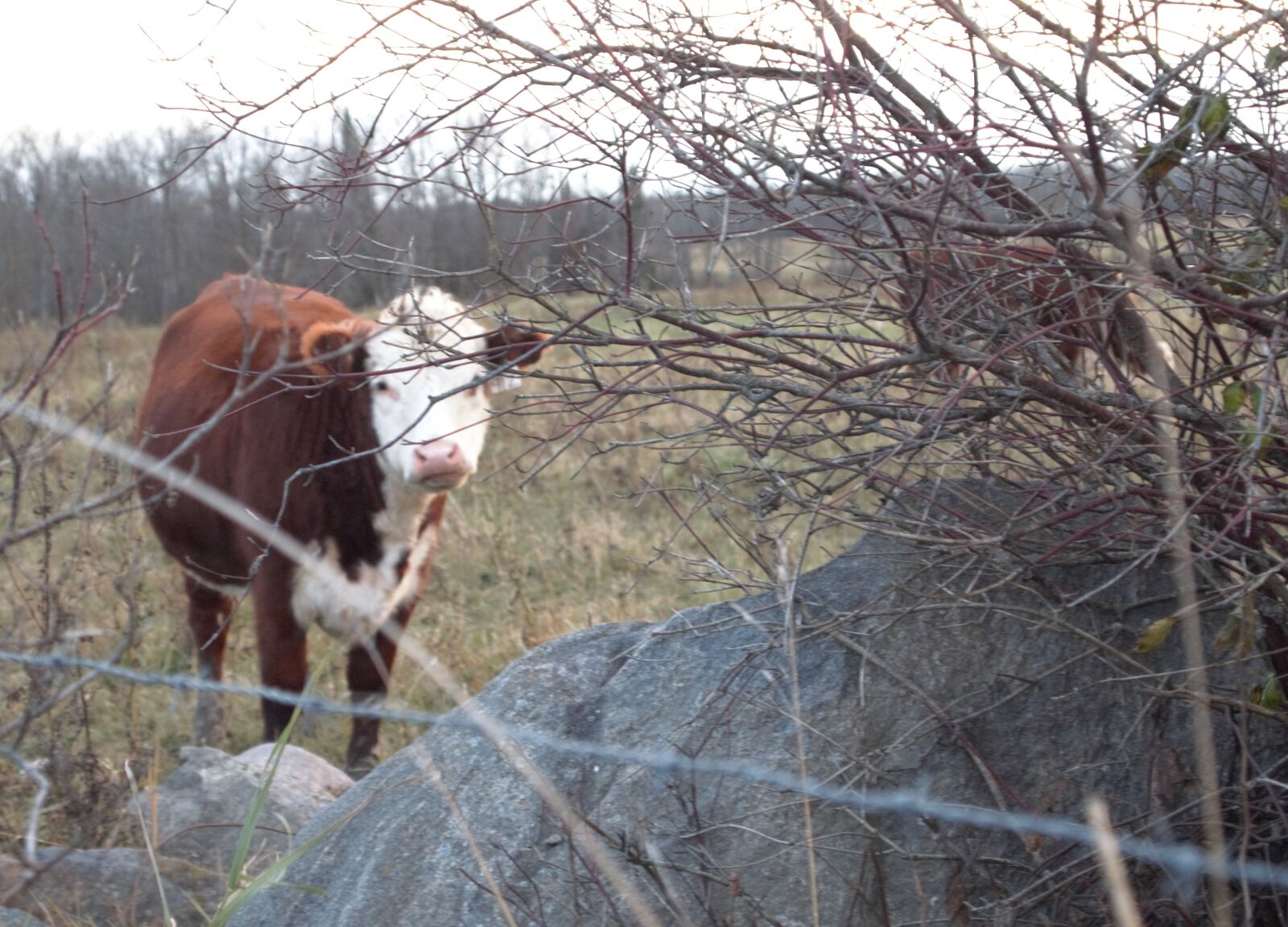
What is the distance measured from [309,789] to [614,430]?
219 inches

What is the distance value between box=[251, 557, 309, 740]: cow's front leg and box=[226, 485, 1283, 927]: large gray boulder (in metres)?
1.85

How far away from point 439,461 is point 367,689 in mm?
1105

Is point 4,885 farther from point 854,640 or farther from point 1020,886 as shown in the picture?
point 1020,886

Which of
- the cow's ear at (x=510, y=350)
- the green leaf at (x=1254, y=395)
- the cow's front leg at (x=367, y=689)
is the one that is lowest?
the cow's front leg at (x=367, y=689)

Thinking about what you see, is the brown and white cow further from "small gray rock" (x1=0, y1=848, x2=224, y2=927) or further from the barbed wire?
the barbed wire

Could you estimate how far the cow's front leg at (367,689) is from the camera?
4.58 meters

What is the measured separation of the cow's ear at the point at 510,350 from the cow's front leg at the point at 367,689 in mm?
1107

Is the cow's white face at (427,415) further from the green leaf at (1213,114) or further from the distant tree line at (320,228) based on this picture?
the green leaf at (1213,114)

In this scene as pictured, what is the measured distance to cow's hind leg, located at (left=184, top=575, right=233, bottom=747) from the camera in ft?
16.0

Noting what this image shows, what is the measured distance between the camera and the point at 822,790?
2.11 m

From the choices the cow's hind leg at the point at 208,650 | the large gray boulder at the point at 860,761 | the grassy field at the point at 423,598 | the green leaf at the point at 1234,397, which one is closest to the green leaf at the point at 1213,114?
the green leaf at the point at 1234,397

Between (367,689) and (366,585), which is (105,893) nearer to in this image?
(366,585)

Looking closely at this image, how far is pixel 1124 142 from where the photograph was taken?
186 centimetres

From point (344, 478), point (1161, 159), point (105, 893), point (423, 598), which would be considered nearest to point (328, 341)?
point (344, 478)
